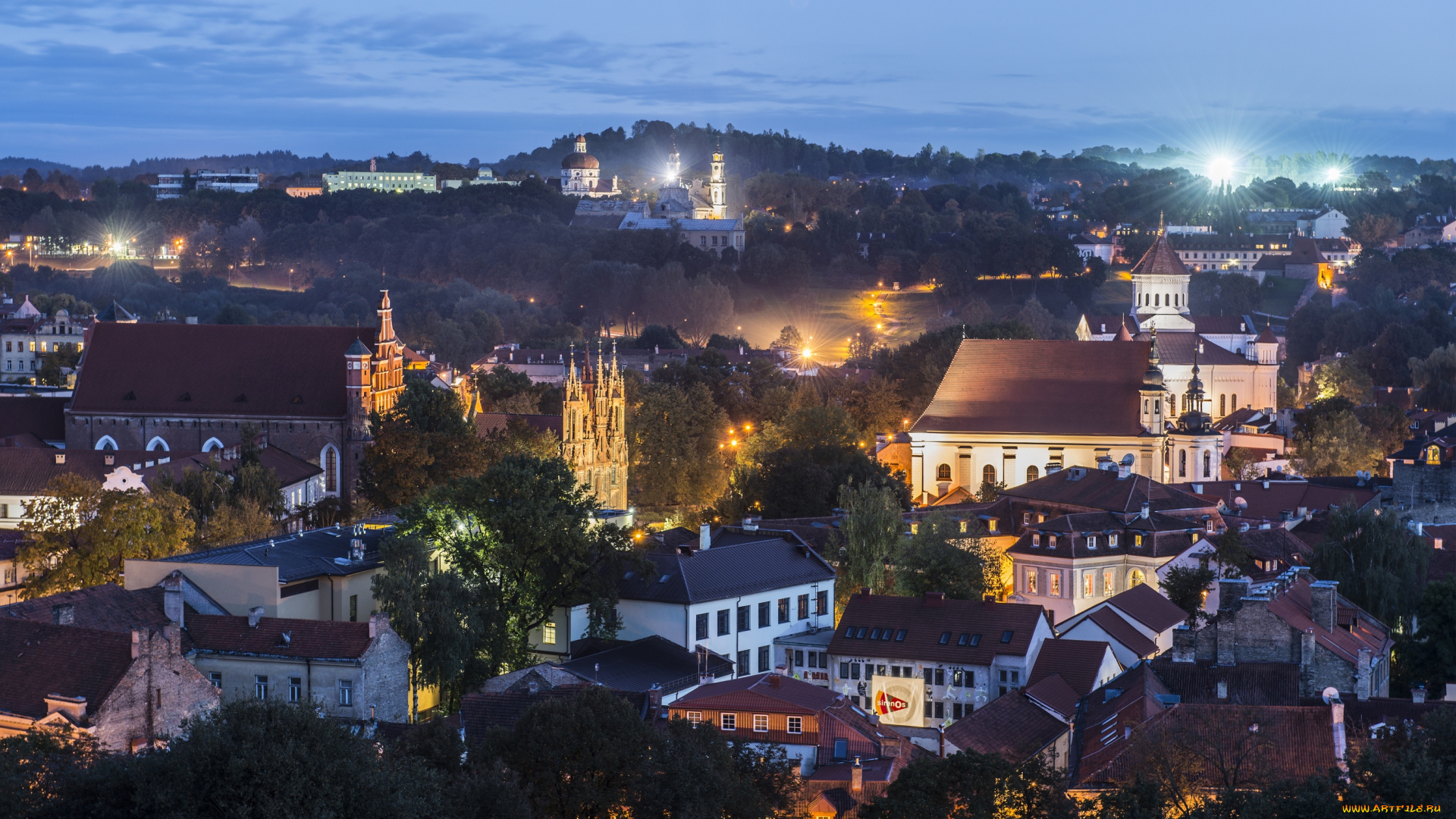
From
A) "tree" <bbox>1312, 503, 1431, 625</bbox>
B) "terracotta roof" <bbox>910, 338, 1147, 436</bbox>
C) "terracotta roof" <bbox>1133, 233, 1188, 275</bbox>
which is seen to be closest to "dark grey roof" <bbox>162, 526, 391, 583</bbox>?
"tree" <bbox>1312, 503, 1431, 625</bbox>

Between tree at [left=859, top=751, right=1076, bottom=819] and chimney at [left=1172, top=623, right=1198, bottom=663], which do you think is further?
chimney at [left=1172, top=623, right=1198, bottom=663]

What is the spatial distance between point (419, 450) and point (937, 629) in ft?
77.5

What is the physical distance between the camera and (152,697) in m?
35.3

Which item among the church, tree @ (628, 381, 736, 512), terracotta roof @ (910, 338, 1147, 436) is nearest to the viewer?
the church

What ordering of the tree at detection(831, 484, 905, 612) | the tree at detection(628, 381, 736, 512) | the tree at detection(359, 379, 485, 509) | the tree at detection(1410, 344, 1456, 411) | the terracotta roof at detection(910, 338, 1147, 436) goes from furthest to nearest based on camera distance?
the tree at detection(1410, 344, 1456, 411), the tree at detection(628, 381, 736, 512), the terracotta roof at detection(910, 338, 1147, 436), the tree at detection(359, 379, 485, 509), the tree at detection(831, 484, 905, 612)

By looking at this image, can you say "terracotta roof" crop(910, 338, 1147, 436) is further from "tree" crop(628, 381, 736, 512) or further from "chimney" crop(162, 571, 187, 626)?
"chimney" crop(162, 571, 187, 626)

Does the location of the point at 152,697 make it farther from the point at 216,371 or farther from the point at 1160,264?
the point at 1160,264

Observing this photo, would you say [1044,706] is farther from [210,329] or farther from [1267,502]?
[210,329]

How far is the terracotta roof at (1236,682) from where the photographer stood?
3934 centimetres

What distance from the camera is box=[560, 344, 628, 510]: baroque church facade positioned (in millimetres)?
64562

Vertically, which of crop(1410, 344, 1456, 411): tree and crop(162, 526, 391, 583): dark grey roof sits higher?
crop(162, 526, 391, 583): dark grey roof

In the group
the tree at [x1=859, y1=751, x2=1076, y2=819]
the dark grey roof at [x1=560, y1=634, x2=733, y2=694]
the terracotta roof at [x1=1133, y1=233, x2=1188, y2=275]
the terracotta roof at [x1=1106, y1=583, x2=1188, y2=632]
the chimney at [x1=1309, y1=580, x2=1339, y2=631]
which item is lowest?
the dark grey roof at [x1=560, y1=634, x2=733, y2=694]

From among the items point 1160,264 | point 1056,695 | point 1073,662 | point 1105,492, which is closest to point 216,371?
point 1105,492

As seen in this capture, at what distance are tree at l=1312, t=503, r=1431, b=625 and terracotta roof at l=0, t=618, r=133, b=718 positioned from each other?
3027 cm
